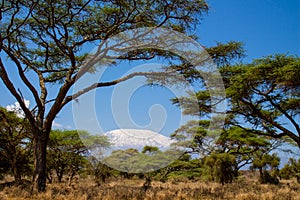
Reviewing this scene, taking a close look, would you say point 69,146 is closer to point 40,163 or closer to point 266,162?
point 40,163

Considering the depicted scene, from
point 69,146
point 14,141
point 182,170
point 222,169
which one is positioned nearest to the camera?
point 14,141

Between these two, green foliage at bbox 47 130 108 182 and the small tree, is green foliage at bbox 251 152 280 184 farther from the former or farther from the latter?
green foliage at bbox 47 130 108 182

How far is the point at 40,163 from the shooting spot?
29.2 feet

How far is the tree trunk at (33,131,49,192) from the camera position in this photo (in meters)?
8.67

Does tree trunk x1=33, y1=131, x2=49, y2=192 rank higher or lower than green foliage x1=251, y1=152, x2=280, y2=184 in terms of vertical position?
lower

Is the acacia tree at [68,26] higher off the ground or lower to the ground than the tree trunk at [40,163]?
higher

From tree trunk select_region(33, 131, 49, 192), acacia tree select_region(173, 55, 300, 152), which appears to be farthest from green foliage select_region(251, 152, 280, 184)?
tree trunk select_region(33, 131, 49, 192)

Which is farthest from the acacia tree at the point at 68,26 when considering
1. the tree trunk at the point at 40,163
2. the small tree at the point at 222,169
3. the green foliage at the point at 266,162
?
the green foliage at the point at 266,162

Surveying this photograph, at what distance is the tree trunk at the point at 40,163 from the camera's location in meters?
8.67

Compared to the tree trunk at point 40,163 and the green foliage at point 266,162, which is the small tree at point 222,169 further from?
the tree trunk at point 40,163

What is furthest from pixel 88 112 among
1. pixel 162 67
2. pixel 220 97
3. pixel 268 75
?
pixel 268 75

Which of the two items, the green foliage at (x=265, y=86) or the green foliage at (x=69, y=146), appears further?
the green foliage at (x=69, y=146)

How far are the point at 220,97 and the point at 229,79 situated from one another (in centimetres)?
99

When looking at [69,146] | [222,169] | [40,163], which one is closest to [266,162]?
[222,169]
